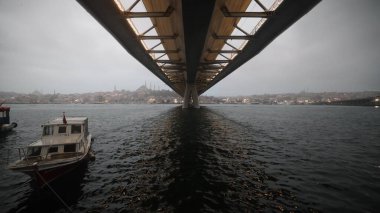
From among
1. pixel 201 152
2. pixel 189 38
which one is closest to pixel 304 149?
pixel 201 152

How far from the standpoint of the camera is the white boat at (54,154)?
11.9 metres

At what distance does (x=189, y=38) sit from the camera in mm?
14875

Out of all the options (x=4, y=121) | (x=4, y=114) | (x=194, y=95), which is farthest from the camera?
(x=194, y=95)

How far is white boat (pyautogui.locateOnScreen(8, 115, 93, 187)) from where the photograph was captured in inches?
470

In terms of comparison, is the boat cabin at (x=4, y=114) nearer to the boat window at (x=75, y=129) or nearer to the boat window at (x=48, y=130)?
the boat window at (x=48, y=130)

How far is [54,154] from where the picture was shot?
46.1 feet

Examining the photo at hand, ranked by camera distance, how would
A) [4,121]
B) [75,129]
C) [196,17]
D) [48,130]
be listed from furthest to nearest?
[4,121] < [75,129] < [48,130] < [196,17]

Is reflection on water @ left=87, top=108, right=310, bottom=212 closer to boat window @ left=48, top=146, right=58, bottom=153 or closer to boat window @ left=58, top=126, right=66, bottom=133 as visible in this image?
boat window @ left=48, top=146, right=58, bottom=153

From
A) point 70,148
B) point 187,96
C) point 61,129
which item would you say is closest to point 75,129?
point 61,129

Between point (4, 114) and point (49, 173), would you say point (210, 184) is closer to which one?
point (49, 173)

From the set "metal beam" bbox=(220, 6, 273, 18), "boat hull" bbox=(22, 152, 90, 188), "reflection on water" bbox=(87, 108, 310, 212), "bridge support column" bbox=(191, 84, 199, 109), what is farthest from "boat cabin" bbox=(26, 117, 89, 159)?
"bridge support column" bbox=(191, 84, 199, 109)

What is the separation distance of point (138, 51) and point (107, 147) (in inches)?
474

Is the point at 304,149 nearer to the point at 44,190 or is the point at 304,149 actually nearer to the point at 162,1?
the point at 162,1

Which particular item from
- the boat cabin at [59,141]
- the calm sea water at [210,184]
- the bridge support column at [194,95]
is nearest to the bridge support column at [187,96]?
the bridge support column at [194,95]
